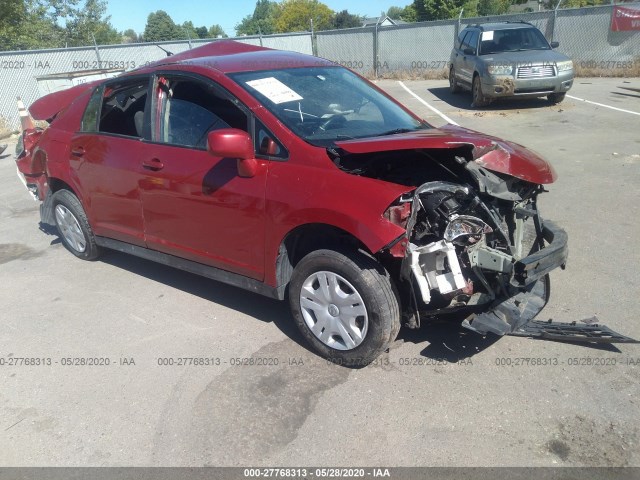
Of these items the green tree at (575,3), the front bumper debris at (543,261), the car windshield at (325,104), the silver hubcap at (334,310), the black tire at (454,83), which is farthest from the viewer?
the green tree at (575,3)

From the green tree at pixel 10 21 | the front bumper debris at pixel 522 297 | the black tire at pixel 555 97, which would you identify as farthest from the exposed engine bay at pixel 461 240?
the green tree at pixel 10 21

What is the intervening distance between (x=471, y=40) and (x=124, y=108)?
11.2 metres

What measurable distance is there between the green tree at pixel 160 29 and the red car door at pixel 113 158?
8595 cm

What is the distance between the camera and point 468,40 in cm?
1413

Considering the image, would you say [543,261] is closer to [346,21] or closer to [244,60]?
[244,60]

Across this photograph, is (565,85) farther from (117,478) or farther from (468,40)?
(117,478)

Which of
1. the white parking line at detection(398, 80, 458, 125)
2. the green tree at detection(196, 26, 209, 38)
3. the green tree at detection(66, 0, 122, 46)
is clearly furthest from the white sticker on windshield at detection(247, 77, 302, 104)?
the green tree at detection(196, 26, 209, 38)

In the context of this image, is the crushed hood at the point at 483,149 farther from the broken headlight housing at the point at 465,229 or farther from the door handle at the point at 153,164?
the door handle at the point at 153,164

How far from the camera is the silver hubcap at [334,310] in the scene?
341 centimetres

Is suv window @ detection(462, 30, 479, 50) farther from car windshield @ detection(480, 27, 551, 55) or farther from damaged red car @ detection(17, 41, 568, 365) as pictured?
damaged red car @ detection(17, 41, 568, 365)

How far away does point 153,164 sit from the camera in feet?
14.0

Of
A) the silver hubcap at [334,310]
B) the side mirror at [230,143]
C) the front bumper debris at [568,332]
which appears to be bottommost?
the front bumper debris at [568,332]

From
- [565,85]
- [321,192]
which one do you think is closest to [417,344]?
[321,192]

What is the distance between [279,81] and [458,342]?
2240mm
